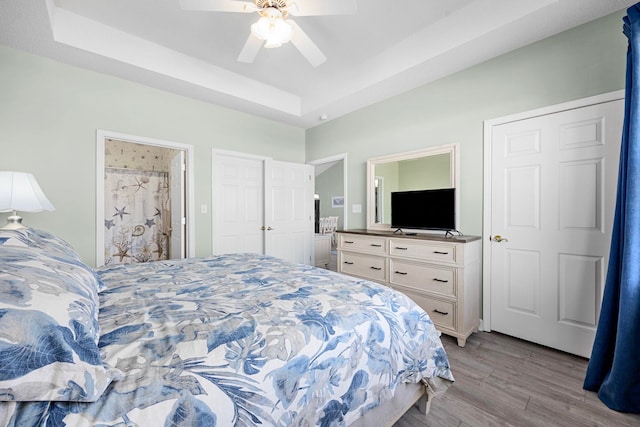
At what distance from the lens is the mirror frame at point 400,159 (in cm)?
286

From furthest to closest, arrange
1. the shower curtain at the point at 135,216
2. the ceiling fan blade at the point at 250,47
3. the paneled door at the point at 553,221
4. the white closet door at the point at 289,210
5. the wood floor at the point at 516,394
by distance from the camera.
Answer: the shower curtain at the point at 135,216
the white closet door at the point at 289,210
the ceiling fan blade at the point at 250,47
the paneled door at the point at 553,221
the wood floor at the point at 516,394

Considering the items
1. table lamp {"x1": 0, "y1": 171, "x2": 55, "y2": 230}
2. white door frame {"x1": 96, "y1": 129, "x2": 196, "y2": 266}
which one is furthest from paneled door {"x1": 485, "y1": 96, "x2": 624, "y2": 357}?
table lamp {"x1": 0, "y1": 171, "x2": 55, "y2": 230}

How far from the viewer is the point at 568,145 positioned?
2219 mm

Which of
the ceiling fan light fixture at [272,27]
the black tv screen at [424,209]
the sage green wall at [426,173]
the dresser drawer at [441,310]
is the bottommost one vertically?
the dresser drawer at [441,310]

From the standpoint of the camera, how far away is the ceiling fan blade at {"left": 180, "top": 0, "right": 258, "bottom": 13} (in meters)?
1.82

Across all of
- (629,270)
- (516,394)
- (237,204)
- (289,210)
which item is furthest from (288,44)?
(516,394)

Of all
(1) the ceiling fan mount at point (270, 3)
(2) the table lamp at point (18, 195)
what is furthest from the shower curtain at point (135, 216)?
(1) the ceiling fan mount at point (270, 3)

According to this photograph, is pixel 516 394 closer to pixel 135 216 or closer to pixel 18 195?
pixel 18 195

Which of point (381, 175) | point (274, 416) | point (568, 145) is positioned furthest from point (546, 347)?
point (274, 416)

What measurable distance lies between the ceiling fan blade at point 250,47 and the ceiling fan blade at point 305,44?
0.96 ft

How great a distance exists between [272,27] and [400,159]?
197 centimetres

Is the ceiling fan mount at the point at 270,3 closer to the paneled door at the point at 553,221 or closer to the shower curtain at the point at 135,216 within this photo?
the paneled door at the point at 553,221

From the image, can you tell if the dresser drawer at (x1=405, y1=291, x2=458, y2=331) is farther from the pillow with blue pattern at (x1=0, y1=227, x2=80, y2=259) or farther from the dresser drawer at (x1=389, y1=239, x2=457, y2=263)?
the pillow with blue pattern at (x1=0, y1=227, x2=80, y2=259)

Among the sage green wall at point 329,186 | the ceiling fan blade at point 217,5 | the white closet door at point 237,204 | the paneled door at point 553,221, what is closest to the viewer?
the ceiling fan blade at point 217,5
